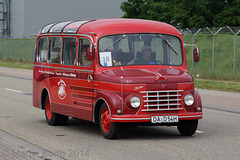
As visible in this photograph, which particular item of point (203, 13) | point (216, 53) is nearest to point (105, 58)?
point (216, 53)

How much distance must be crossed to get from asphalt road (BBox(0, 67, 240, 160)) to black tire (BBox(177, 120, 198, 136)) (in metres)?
0.14

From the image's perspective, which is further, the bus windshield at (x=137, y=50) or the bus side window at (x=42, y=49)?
the bus side window at (x=42, y=49)

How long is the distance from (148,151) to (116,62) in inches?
94.7

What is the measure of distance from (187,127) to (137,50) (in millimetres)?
1665

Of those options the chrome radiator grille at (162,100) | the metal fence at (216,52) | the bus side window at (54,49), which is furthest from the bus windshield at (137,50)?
the metal fence at (216,52)

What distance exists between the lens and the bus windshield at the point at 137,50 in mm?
10656

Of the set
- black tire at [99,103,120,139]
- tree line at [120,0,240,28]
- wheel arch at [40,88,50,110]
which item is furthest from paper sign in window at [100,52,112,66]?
tree line at [120,0,240,28]

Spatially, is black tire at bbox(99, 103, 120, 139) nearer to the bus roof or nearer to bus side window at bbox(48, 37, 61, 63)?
the bus roof

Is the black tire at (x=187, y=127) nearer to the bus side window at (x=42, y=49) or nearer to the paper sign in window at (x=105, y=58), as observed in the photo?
the paper sign in window at (x=105, y=58)

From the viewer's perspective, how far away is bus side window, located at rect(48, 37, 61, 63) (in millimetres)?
12078

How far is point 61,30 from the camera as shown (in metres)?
12.0

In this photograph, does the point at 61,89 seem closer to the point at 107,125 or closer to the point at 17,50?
the point at 107,125

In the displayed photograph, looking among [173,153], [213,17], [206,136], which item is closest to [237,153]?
[173,153]

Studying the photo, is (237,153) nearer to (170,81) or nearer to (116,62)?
(170,81)
